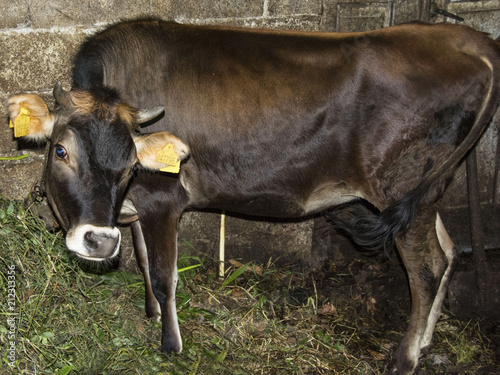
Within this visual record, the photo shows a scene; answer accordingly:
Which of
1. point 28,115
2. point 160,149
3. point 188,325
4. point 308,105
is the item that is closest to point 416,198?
point 308,105

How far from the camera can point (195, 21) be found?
13.8 ft

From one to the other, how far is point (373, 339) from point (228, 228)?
4.97ft

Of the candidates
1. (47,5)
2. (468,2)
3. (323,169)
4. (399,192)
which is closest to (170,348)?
(323,169)

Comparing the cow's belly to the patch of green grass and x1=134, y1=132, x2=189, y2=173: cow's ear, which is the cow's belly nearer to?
x1=134, y1=132, x2=189, y2=173: cow's ear

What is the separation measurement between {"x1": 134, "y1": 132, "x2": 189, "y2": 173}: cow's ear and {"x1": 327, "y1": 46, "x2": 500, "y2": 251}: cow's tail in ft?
4.04

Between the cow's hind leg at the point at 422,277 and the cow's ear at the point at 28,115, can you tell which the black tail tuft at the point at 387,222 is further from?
the cow's ear at the point at 28,115

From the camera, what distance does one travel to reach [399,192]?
3.65 meters

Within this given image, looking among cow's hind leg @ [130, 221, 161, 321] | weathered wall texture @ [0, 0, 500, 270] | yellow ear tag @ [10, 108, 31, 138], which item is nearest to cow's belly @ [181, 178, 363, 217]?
cow's hind leg @ [130, 221, 161, 321]

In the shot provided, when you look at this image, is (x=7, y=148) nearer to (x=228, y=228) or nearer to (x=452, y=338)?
(x=228, y=228)

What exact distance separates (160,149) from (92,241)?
2.25 ft

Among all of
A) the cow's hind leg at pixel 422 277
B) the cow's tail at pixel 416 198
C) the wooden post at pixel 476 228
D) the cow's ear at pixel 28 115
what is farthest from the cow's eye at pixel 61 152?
the wooden post at pixel 476 228

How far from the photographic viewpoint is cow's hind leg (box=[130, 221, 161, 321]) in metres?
4.11

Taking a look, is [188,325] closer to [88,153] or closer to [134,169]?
[134,169]

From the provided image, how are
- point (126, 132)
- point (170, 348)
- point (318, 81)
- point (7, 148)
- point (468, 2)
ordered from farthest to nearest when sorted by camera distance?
1. point (468, 2)
2. point (7, 148)
3. point (170, 348)
4. point (318, 81)
5. point (126, 132)
